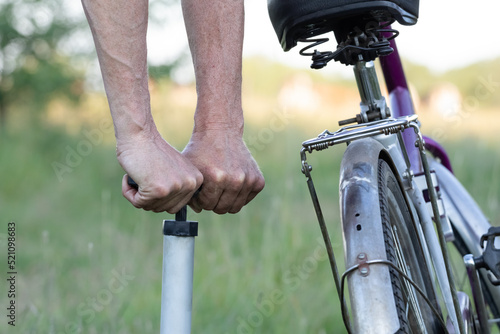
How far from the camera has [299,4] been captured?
100cm

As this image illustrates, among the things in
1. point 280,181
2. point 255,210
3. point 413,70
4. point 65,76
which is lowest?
point 255,210

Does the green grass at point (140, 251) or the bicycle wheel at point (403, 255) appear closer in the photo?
the bicycle wheel at point (403, 255)

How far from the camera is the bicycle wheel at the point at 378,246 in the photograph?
0.84m

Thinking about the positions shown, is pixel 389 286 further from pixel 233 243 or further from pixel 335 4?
pixel 233 243

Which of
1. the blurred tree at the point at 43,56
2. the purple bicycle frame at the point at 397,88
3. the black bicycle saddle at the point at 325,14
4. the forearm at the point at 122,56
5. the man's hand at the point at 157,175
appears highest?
the blurred tree at the point at 43,56

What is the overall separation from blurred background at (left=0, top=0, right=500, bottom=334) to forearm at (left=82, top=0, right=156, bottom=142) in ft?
2.13

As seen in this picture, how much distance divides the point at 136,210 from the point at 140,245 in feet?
2.36

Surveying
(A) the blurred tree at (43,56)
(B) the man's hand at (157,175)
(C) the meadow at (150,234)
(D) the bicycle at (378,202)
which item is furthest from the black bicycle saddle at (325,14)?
(A) the blurred tree at (43,56)

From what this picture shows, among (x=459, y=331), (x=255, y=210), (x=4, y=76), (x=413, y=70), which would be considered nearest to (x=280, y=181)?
(x=255, y=210)

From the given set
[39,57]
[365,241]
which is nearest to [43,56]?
[39,57]

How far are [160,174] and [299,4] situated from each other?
1.20 ft

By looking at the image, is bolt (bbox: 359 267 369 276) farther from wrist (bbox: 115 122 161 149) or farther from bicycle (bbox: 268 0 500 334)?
wrist (bbox: 115 122 161 149)

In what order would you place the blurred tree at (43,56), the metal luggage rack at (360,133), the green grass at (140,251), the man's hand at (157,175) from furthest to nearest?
the blurred tree at (43,56)
the green grass at (140,251)
the metal luggage rack at (360,133)
the man's hand at (157,175)

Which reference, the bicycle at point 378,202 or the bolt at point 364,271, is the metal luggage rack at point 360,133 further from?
the bolt at point 364,271
